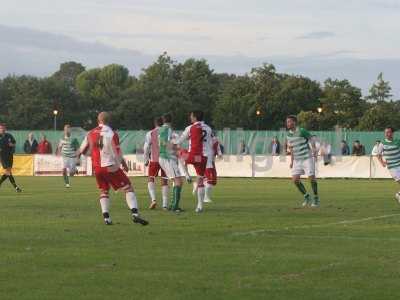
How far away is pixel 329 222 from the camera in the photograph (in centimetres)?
1862

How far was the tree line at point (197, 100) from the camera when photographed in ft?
330

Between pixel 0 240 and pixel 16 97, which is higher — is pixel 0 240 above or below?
below

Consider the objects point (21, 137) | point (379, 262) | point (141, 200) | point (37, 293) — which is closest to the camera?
point (37, 293)

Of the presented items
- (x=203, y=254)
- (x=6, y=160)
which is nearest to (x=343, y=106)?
(x=6, y=160)

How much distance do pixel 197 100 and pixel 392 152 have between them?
10170cm

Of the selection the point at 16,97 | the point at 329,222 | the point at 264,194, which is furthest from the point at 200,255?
the point at 16,97

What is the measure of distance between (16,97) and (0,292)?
378 ft

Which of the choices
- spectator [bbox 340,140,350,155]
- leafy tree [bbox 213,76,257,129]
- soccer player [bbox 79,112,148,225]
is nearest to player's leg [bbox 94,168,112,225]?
soccer player [bbox 79,112,148,225]

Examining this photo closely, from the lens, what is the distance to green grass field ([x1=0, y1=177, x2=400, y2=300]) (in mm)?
10273

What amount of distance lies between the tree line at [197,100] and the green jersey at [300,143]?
69.6 metres

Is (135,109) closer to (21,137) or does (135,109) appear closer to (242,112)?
(242,112)

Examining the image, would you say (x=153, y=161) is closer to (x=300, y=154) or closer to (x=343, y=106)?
(x=300, y=154)

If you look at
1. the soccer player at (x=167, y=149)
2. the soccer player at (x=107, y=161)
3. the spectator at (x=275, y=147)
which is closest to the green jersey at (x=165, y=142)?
the soccer player at (x=167, y=149)

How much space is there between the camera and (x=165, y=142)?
22859 mm
